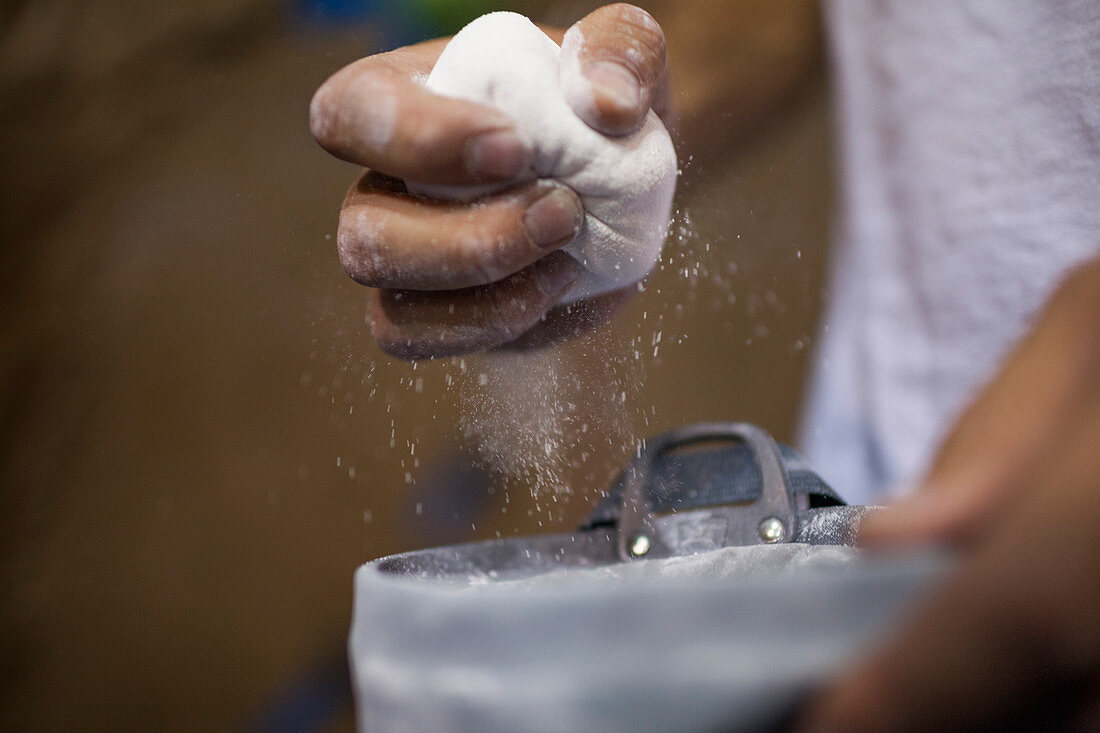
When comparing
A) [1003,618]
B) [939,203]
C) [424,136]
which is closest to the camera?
[1003,618]

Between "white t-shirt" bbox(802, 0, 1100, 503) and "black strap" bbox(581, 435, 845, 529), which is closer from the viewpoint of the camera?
"black strap" bbox(581, 435, 845, 529)

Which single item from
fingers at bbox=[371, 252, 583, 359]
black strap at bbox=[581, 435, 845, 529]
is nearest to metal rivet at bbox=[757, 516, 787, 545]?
black strap at bbox=[581, 435, 845, 529]

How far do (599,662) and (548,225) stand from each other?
6.6 inches

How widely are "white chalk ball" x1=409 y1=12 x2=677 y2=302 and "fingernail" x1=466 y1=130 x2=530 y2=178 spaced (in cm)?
1

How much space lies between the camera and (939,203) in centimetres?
52

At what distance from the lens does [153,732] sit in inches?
24.9

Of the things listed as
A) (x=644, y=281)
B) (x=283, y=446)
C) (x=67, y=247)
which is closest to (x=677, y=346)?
(x=644, y=281)

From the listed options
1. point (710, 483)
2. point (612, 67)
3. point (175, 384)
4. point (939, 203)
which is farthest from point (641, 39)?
point (175, 384)

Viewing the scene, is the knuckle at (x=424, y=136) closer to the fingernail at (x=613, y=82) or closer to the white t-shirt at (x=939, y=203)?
the fingernail at (x=613, y=82)

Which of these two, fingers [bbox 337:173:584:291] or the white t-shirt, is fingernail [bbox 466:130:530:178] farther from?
the white t-shirt

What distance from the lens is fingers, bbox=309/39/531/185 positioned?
0.74 ft

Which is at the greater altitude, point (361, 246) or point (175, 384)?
point (361, 246)

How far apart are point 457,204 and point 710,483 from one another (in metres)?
0.16

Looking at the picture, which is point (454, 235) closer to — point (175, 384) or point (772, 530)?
point (772, 530)
